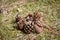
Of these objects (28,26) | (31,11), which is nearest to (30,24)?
(28,26)

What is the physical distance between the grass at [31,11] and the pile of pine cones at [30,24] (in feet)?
0.22

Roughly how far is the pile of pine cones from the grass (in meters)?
0.07

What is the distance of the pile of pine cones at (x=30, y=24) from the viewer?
218cm

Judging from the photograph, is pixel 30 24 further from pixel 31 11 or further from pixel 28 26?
pixel 31 11

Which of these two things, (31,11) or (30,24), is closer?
(30,24)

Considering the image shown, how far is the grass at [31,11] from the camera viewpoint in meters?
2.20

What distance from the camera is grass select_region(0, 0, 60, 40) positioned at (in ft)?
7.22

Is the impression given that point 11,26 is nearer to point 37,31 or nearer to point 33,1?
point 37,31

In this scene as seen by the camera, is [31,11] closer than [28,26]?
No

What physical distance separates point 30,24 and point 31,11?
0.40 m

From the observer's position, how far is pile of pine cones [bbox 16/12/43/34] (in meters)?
2.18

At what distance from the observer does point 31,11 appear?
2.54 m

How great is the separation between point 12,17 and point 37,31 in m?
0.46

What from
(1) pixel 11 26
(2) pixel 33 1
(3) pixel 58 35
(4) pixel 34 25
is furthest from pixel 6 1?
(3) pixel 58 35
